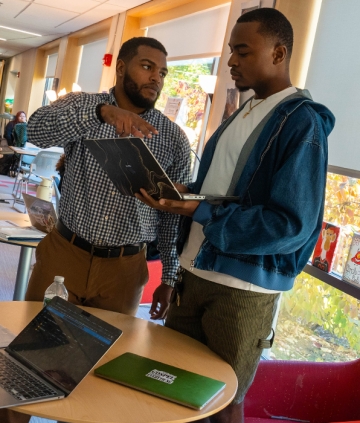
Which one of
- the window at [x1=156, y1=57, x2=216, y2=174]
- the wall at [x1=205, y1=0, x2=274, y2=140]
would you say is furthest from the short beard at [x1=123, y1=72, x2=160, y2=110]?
the window at [x1=156, y1=57, x2=216, y2=174]

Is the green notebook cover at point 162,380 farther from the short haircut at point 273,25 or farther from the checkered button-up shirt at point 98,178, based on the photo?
the short haircut at point 273,25

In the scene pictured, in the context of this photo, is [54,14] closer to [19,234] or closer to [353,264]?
[19,234]

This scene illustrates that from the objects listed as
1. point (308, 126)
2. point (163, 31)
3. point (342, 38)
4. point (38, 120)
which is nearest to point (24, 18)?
point (163, 31)

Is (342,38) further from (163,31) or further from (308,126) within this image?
(163,31)

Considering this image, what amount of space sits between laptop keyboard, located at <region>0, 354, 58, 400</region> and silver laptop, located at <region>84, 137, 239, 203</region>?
0.64m

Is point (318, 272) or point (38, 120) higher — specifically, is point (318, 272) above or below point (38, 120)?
below

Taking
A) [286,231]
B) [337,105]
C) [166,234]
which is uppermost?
[337,105]

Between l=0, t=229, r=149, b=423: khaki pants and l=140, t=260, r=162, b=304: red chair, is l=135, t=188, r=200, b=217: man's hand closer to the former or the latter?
l=0, t=229, r=149, b=423: khaki pants

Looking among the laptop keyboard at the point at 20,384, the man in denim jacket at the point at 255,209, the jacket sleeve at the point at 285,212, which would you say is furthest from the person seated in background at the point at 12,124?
the laptop keyboard at the point at 20,384

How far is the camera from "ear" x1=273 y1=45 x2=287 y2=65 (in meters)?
1.75

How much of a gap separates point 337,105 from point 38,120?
7.25 ft

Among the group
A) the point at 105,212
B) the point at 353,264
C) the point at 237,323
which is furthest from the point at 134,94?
the point at 353,264

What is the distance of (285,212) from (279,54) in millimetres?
544

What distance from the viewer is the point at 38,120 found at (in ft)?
6.86
